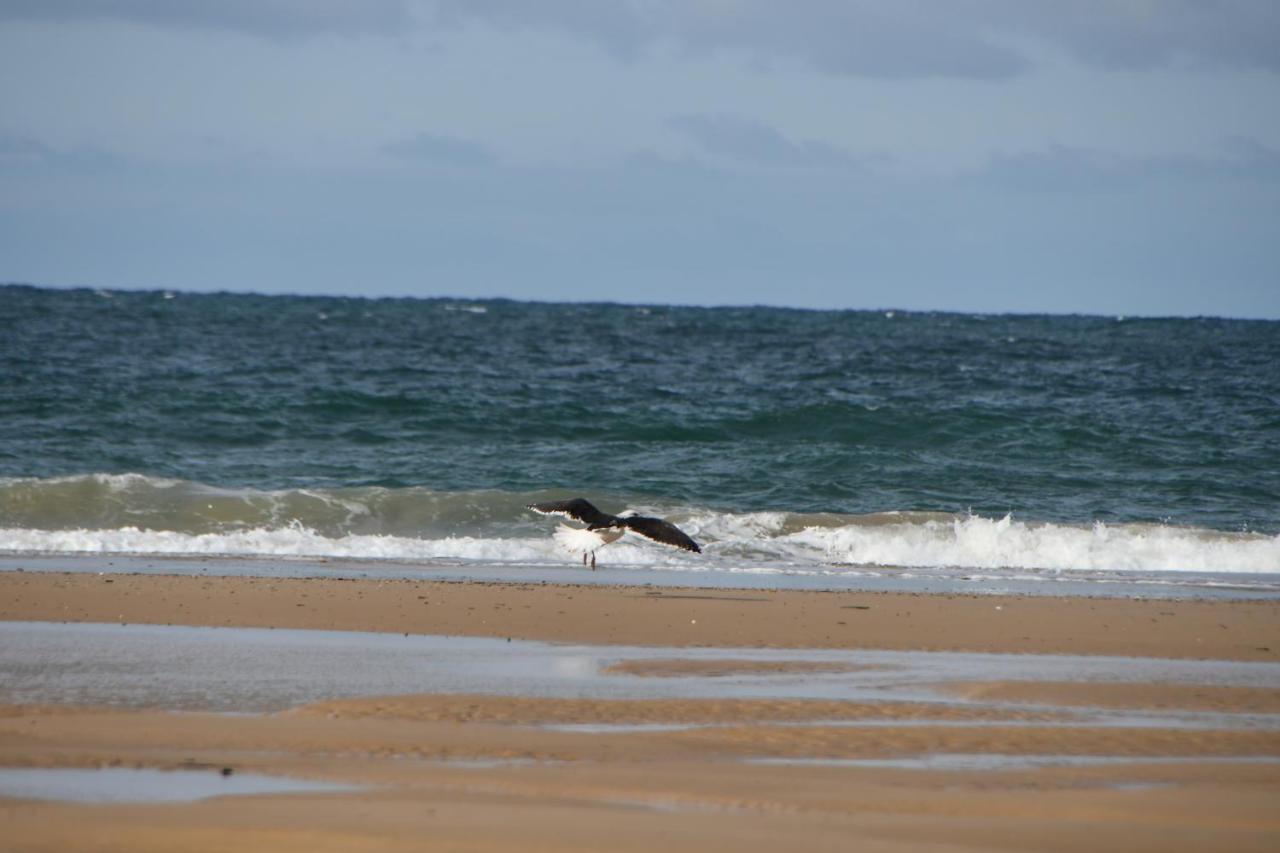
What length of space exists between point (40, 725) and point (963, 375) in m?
27.9

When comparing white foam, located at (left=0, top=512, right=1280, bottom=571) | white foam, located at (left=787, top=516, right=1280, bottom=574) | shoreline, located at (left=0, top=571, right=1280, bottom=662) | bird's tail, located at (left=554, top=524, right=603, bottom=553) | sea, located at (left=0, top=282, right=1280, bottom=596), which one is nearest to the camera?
→ shoreline, located at (left=0, top=571, right=1280, bottom=662)

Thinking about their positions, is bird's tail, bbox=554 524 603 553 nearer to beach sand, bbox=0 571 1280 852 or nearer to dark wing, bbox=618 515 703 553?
dark wing, bbox=618 515 703 553

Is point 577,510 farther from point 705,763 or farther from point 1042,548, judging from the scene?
point 705,763

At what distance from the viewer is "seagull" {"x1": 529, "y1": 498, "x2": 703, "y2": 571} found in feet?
43.3

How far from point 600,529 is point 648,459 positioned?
28.4ft

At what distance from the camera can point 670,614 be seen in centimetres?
1066

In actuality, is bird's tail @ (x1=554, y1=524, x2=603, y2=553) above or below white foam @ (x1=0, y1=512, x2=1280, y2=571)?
above

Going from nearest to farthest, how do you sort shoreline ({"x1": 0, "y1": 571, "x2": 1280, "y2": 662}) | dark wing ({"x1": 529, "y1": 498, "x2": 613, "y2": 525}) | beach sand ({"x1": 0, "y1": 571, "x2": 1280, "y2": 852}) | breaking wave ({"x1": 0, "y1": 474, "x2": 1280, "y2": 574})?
beach sand ({"x1": 0, "y1": 571, "x2": 1280, "y2": 852}) → shoreline ({"x1": 0, "y1": 571, "x2": 1280, "y2": 662}) → dark wing ({"x1": 529, "y1": 498, "x2": 613, "y2": 525}) → breaking wave ({"x1": 0, "y1": 474, "x2": 1280, "y2": 574})

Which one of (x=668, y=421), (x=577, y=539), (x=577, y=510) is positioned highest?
(x=668, y=421)

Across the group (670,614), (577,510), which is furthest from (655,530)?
(670,614)

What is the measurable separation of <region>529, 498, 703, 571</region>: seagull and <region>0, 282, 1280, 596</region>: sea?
403 millimetres

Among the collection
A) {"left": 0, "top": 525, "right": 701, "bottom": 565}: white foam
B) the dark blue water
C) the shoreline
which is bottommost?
the shoreline

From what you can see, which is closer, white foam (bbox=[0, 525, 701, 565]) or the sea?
white foam (bbox=[0, 525, 701, 565])

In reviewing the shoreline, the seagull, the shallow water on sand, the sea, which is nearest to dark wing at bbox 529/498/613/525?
the seagull
